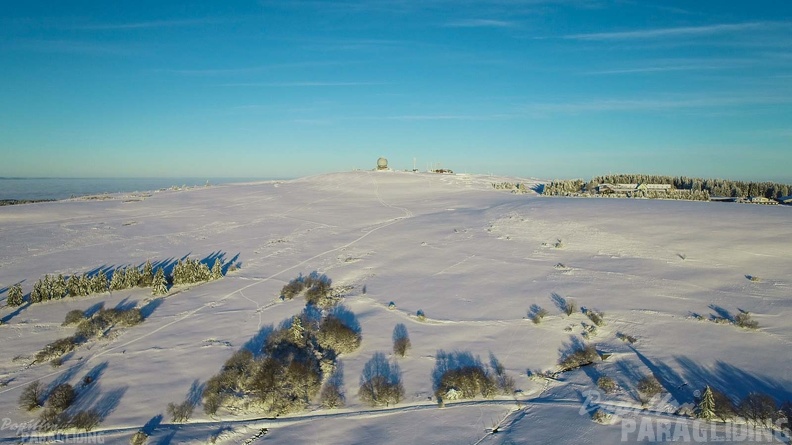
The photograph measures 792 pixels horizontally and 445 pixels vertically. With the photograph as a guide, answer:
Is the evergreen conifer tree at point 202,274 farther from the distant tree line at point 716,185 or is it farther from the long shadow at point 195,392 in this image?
the distant tree line at point 716,185

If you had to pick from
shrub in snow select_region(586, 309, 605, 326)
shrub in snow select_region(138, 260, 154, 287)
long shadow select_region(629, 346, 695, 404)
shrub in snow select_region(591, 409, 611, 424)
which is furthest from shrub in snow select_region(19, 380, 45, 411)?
shrub in snow select_region(586, 309, 605, 326)

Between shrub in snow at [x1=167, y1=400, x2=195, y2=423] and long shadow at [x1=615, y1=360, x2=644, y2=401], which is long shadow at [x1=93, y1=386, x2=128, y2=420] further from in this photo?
long shadow at [x1=615, y1=360, x2=644, y2=401]

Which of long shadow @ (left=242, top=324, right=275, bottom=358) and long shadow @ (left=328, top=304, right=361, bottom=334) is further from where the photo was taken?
long shadow @ (left=328, top=304, right=361, bottom=334)

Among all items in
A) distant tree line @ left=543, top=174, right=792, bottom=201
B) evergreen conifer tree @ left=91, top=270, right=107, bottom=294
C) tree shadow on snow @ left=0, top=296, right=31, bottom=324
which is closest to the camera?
tree shadow on snow @ left=0, top=296, right=31, bottom=324

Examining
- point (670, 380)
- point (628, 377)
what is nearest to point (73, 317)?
Answer: point (628, 377)

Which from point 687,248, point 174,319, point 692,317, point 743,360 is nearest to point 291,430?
point 174,319

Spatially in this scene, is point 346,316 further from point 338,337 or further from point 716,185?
point 716,185
